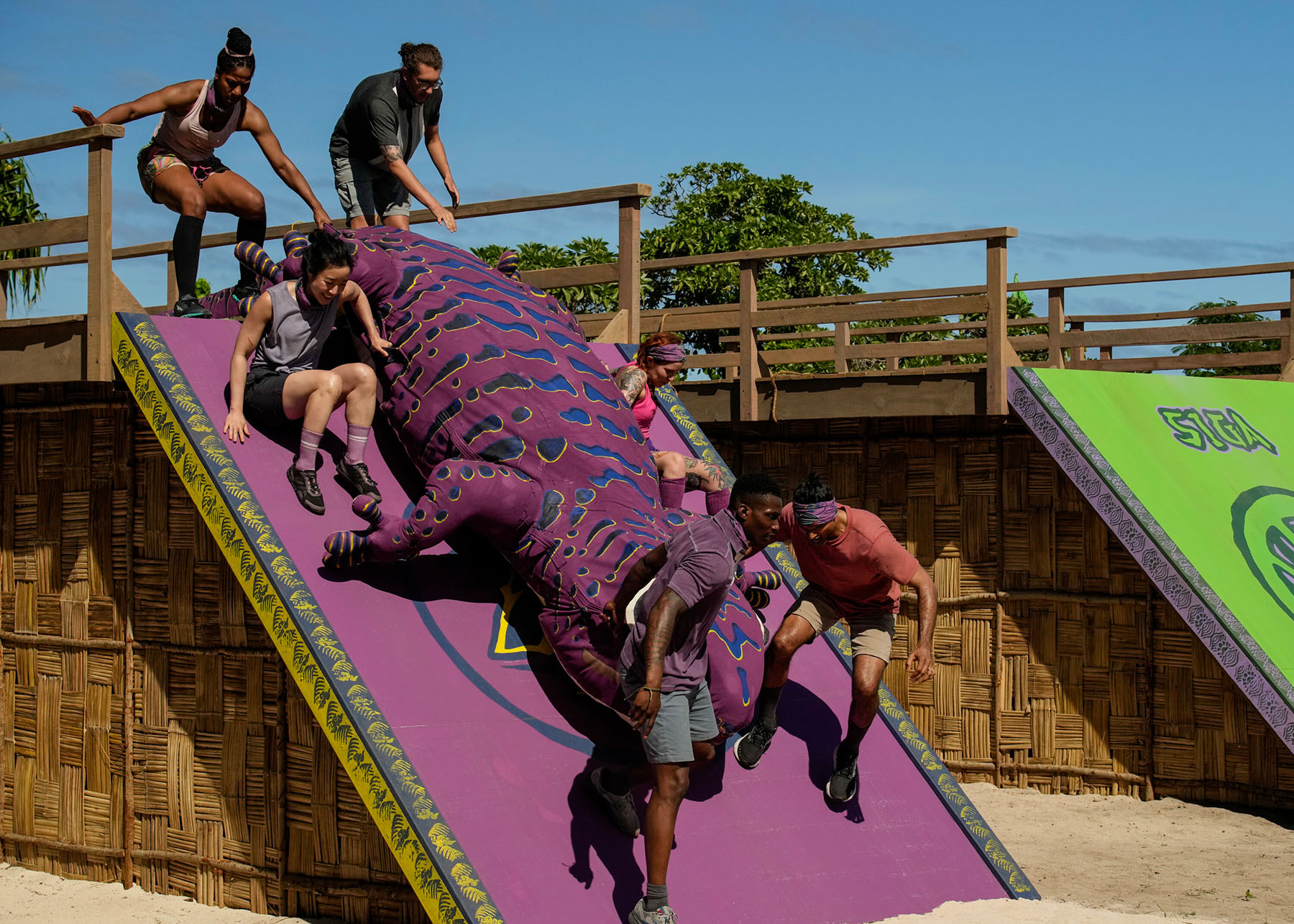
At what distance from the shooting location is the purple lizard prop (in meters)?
5.68

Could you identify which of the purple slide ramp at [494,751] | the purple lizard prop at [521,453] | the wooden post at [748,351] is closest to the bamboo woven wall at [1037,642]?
the wooden post at [748,351]

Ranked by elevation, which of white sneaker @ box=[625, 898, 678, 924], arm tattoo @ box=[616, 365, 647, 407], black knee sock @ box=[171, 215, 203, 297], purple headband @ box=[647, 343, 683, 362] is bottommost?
white sneaker @ box=[625, 898, 678, 924]

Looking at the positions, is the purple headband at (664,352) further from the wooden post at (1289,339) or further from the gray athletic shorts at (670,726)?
the wooden post at (1289,339)

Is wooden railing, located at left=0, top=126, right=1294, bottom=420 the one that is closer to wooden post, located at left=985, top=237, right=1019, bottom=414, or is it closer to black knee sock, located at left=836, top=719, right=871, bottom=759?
wooden post, located at left=985, top=237, right=1019, bottom=414

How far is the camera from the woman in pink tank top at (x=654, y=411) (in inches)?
262

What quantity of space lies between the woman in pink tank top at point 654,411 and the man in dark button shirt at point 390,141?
1.53 metres

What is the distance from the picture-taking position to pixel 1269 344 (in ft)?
56.3

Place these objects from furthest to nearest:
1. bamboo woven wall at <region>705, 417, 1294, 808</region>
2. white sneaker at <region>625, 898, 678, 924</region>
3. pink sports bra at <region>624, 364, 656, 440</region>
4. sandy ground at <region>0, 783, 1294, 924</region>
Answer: bamboo woven wall at <region>705, 417, 1294, 808</region>
pink sports bra at <region>624, 364, 656, 440</region>
sandy ground at <region>0, 783, 1294, 924</region>
white sneaker at <region>625, 898, 678, 924</region>

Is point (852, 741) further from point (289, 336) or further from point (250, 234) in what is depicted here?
point (250, 234)

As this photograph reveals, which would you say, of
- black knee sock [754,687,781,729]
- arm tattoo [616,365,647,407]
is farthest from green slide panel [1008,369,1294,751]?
black knee sock [754,687,781,729]

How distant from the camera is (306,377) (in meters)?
6.07

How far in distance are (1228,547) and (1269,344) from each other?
9.88m

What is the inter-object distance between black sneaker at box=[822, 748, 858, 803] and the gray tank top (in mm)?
2763

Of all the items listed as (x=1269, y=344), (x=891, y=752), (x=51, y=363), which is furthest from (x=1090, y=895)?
(x=1269, y=344)
